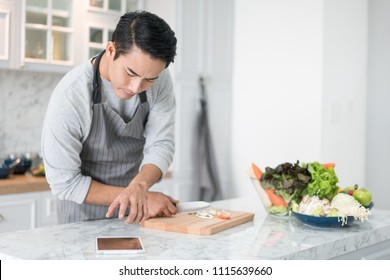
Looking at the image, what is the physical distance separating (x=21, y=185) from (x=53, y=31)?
1049 mm

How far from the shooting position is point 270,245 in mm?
1818

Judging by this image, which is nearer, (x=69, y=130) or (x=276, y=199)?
(x=69, y=130)

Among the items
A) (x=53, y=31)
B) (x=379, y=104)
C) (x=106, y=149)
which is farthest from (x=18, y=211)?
(x=379, y=104)

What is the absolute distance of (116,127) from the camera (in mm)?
2299

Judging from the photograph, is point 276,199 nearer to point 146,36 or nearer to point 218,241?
point 218,241

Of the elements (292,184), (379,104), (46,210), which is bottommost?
(46,210)

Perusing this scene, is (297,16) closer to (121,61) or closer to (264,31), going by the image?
(264,31)

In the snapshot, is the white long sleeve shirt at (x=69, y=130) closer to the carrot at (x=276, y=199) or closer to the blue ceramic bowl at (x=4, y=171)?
the carrot at (x=276, y=199)

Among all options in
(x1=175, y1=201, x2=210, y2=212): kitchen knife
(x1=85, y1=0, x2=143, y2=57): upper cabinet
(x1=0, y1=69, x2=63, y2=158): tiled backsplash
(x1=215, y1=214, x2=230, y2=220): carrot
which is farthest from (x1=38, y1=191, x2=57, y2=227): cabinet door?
(x1=215, y1=214, x2=230, y2=220): carrot

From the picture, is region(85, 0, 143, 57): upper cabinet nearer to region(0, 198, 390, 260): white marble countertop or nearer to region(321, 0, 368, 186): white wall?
region(321, 0, 368, 186): white wall

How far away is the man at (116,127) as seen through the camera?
6.56ft

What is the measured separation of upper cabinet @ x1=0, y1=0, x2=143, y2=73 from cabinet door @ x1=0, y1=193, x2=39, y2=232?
816mm

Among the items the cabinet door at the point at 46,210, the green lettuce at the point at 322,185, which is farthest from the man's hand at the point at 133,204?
the cabinet door at the point at 46,210

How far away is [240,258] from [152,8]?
3.03m
